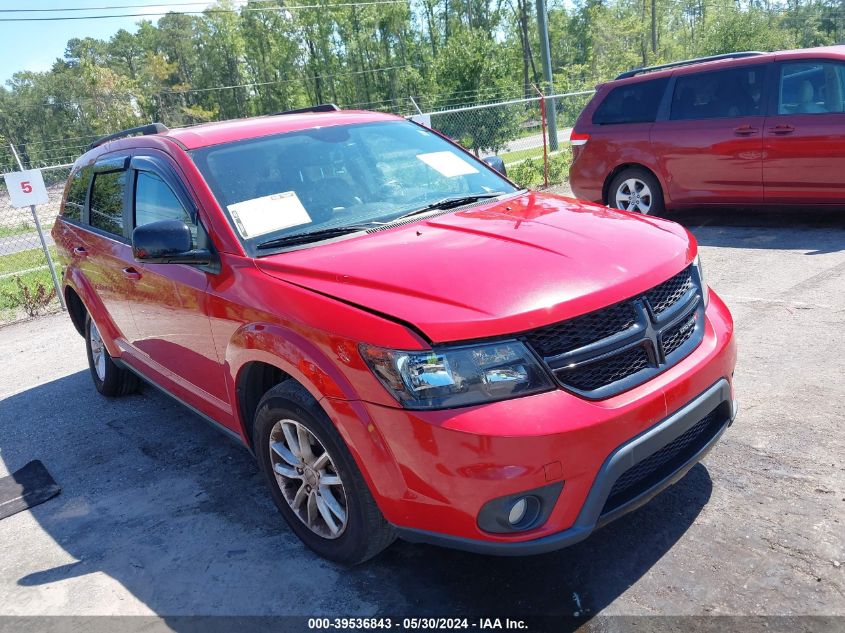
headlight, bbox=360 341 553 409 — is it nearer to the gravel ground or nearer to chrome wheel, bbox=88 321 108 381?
the gravel ground

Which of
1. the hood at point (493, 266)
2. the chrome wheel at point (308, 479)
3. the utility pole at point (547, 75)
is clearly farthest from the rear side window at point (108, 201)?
the utility pole at point (547, 75)

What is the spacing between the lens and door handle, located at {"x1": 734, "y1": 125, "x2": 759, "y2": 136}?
7.49m

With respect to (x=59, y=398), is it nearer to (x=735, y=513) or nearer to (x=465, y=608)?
(x=465, y=608)

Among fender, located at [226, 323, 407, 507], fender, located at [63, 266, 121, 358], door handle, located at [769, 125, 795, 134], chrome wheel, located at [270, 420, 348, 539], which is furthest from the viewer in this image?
door handle, located at [769, 125, 795, 134]

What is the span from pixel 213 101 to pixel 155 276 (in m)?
65.7

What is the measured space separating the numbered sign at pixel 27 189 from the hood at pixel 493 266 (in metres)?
6.70

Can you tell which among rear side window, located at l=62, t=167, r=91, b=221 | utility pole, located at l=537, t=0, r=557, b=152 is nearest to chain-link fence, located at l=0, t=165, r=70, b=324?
rear side window, located at l=62, t=167, r=91, b=221

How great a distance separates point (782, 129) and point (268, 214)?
6.06 metres

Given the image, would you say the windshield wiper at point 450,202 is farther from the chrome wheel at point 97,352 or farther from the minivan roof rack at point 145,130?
the chrome wheel at point 97,352

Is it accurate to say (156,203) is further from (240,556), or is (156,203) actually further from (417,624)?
(417,624)

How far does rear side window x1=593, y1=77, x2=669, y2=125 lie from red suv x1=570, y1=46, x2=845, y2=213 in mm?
12

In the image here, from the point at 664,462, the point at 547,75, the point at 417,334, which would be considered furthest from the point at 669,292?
the point at 547,75

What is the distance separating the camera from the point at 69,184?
5.54 metres

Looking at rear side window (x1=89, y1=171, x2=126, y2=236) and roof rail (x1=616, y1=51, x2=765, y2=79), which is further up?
roof rail (x1=616, y1=51, x2=765, y2=79)
